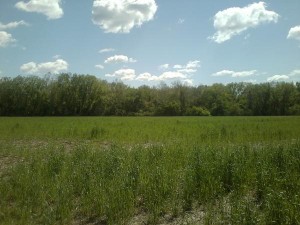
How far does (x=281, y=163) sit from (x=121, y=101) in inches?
3857

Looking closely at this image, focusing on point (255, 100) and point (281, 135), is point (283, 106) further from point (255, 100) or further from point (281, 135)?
point (281, 135)

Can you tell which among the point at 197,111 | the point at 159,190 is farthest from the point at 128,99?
the point at 159,190

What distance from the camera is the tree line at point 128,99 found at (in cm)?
10144

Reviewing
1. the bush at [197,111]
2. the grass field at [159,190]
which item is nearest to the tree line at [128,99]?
the bush at [197,111]

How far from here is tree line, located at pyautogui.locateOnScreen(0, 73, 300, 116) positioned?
101 meters

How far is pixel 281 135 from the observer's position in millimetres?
22953

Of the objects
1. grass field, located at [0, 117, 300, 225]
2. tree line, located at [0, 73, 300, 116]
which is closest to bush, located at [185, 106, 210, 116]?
tree line, located at [0, 73, 300, 116]

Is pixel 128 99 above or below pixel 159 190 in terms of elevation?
above

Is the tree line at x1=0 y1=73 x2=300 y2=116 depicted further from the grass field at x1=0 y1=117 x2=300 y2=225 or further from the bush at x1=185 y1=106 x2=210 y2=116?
the grass field at x1=0 y1=117 x2=300 y2=225

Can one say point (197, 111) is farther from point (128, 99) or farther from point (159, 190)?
point (159, 190)

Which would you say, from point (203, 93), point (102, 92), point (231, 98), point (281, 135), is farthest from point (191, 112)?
point (281, 135)

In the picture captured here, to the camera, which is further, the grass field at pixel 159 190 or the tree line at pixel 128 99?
the tree line at pixel 128 99

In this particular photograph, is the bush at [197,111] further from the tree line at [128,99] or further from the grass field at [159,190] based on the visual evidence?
the grass field at [159,190]

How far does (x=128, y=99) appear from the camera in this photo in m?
107
